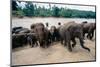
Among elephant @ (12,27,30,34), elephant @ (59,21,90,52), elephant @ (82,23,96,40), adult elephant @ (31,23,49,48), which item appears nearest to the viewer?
elephant @ (12,27,30,34)

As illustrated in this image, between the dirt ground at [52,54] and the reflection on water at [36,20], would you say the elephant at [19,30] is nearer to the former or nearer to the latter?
the reflection on water at [36,20]

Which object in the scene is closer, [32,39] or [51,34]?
[32,39]

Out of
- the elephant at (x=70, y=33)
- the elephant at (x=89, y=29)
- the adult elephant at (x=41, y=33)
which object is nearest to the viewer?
the adult elephant at (x=41, y=33)

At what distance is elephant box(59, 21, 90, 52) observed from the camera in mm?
2408

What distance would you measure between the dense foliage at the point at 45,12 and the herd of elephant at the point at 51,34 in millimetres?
112

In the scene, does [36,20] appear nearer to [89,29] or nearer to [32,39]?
[32,39]

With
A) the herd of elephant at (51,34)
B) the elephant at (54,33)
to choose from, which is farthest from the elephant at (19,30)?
the elephant at (54,33)

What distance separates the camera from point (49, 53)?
233 cm

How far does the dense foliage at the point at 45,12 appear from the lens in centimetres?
218

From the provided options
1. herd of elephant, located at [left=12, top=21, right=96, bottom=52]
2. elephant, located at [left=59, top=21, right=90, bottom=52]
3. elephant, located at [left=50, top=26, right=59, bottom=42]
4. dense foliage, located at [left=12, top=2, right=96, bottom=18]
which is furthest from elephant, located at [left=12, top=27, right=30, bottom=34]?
elephant, located at [left=59, top=21, right=90, bottom=52]

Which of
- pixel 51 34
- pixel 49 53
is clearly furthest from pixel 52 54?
pixel 51 34

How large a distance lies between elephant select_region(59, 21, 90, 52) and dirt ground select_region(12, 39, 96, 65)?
0.07m

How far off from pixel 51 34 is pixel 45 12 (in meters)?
0.30

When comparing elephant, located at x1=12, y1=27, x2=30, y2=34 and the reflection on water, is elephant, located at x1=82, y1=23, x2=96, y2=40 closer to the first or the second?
the reflection on water
